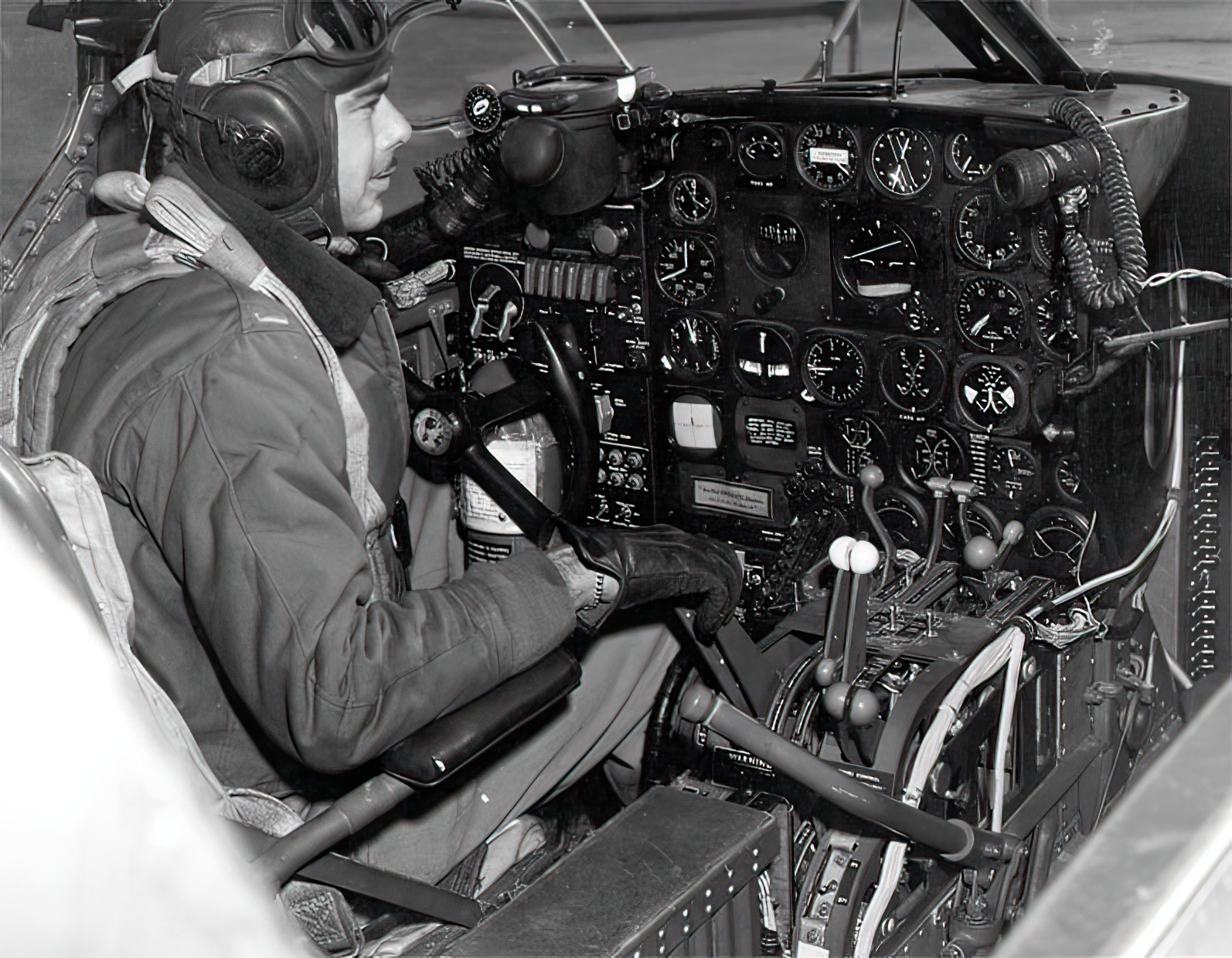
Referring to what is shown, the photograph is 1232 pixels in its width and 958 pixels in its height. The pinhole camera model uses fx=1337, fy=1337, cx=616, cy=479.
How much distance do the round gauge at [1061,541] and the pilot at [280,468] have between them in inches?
33.6

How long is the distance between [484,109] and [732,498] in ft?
3.43

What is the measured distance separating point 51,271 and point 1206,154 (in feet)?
6.71

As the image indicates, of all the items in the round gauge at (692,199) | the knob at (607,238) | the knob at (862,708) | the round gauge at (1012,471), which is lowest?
the knob at (862,708)

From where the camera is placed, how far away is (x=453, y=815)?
2.00m

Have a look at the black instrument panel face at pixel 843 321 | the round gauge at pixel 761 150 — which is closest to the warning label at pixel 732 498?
the black instrument panel face at pixel 843 321

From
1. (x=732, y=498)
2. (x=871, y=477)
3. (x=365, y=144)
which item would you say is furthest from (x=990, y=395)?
(x=365, y=144)

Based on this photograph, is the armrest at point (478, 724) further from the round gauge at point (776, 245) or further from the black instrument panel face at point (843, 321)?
the round gauge at point (776, 245)

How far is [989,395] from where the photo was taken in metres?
2.65

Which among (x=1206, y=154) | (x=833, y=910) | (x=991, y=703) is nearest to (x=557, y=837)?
(x=833, y=910)

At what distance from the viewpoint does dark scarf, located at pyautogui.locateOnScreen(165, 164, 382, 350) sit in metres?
1.78

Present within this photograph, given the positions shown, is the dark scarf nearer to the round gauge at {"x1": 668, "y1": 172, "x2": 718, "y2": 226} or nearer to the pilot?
the pilot

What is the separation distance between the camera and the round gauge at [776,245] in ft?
9.40

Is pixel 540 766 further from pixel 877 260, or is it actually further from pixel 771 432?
pixel 877 260

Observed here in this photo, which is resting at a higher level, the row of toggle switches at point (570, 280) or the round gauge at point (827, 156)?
the round gauge at point (827, 156)
